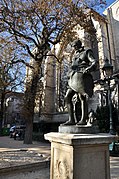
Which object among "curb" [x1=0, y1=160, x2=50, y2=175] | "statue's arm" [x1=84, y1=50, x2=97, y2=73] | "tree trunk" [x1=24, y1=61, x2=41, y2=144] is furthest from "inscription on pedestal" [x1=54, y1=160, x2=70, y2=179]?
"tree trunk" [x1=24, y1=61, x2=41, y2=144]

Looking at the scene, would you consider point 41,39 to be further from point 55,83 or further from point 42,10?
point 55,83

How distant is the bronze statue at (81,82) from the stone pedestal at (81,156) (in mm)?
529

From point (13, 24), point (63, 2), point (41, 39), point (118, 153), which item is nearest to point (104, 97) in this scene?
point (118, 153)

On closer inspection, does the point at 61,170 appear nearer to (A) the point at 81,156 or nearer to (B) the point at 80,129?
(A) the point at 81,156

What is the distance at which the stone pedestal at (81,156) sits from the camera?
2565 mm

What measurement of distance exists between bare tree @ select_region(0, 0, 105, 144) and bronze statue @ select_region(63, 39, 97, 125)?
10.1 metres

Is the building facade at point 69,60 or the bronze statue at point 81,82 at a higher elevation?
the building facade at point 69,60

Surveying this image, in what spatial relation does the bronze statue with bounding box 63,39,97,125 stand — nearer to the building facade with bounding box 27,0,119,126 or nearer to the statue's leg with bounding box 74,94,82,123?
the statue's leg with bounding box 74,94,82,123

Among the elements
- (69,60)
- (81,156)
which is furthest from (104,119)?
(81,156)

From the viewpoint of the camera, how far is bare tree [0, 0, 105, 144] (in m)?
12.3

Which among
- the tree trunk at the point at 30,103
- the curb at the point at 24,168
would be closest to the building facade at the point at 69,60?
the tree trunk at the point at 30,103

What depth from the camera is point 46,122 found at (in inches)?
789

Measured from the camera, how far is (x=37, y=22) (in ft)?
43.4

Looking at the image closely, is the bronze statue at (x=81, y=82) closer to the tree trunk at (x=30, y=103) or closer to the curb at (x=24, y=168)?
the curb at (x=24, y=168)
